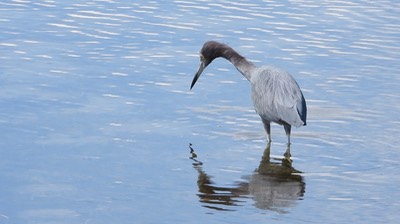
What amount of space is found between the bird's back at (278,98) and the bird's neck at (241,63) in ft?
1.18

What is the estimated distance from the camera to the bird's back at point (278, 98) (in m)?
11.4

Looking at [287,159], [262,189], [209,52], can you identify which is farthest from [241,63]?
[262,189]

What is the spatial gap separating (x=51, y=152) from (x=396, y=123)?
3813mm

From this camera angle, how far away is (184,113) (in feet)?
40.6

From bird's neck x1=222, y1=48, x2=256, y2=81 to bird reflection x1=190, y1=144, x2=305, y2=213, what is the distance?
1.80m

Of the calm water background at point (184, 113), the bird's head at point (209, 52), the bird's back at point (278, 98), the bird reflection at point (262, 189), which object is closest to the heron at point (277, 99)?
the bird's back at point (278, 98)

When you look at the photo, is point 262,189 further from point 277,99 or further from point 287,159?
point 277,99

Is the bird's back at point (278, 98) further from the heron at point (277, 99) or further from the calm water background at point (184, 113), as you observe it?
the calm water background at point (184, 113)

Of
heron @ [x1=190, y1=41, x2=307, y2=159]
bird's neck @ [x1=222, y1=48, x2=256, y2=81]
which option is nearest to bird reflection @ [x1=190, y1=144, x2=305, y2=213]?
heron @ [x1=190, y1=41, x2=307, y2=159]

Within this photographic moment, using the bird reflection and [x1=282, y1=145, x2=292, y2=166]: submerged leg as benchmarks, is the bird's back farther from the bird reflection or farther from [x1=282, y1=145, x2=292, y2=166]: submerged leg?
the bird reflection

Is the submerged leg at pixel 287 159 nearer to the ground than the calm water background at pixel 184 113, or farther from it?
nearer to the ground

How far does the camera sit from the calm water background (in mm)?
9531

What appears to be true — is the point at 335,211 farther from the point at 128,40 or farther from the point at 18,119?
the point at 128,40

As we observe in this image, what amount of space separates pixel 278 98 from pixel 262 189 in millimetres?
1765
